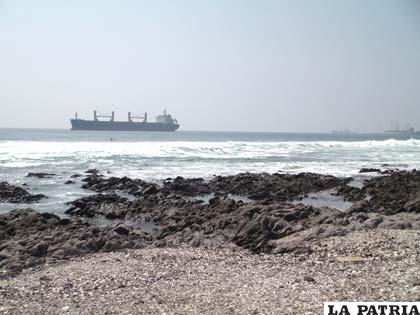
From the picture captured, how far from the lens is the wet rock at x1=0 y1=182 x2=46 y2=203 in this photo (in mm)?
15820

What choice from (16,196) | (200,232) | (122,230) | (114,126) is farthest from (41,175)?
(114,126)

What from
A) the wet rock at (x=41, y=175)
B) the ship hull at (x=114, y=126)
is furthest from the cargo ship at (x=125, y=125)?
the wet rock at (x=41, y=175)

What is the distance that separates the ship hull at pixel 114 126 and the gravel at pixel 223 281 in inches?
4421

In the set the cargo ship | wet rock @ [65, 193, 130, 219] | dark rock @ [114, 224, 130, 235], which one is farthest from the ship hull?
dark rock @ [114, 224, 130, 235]

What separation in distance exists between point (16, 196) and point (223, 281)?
43.0ft

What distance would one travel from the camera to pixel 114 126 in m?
118

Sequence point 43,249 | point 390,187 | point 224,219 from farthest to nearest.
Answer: point 390,187, point 224,219, point 43,249

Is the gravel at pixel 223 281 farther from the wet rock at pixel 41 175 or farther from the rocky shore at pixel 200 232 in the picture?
the wet rock at pixel 41 175

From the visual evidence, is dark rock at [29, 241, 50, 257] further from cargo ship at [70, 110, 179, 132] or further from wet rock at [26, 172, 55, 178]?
cargo ship at [70, 110, 179, 132]

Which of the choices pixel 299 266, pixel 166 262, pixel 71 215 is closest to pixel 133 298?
pixel 166 262

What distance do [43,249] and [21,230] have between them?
2.48m

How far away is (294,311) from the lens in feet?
15.5

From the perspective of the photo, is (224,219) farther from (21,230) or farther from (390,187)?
(390,187)

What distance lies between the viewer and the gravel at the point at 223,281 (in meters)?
5.04
